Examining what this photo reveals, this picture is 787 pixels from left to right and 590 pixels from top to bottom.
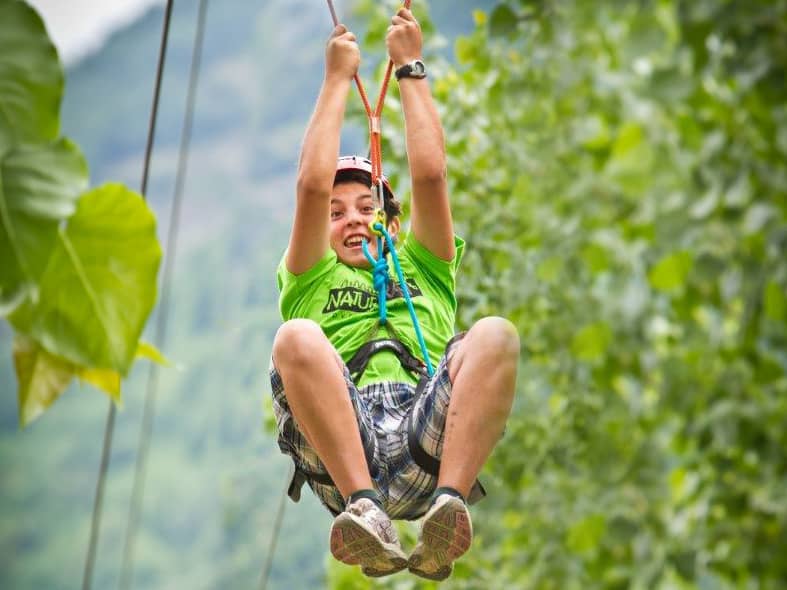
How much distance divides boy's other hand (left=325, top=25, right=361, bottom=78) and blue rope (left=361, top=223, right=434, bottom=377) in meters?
0.28

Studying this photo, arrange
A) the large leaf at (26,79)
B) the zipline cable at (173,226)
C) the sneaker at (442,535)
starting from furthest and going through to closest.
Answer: the zipline cable at (173,226), the sneaker at (442,535), the large leaf at (26,79)

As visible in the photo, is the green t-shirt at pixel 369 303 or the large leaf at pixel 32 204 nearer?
the large leaf at pixel 32 204

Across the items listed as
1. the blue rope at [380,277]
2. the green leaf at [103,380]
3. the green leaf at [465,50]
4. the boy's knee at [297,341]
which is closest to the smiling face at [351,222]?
the blue rope at [380,277]

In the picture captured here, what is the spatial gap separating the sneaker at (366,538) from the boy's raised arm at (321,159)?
1.52 feet

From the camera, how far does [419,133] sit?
2.10 meters

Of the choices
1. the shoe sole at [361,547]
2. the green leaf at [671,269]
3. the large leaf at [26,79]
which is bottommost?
the large leaf at [26,79]

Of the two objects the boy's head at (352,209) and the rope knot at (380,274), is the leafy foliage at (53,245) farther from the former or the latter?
the boy's head at (352,209)

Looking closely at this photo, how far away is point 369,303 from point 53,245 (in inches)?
66.8

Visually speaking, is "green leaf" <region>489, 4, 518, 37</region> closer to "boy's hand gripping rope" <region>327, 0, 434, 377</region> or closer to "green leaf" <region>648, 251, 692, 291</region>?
"green leaf" <region>648, 251, 692, 291</region>

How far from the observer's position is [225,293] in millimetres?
37250

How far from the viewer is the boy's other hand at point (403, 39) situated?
2.12 m

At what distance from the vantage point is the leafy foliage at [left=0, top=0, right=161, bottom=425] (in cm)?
54

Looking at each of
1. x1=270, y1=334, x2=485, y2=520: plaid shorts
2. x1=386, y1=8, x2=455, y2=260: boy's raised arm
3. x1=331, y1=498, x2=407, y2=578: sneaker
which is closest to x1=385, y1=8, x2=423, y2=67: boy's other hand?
x1=386, y1=8, x2=455, y2=260: boy's raised arm

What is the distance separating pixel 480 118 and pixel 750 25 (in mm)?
2785
